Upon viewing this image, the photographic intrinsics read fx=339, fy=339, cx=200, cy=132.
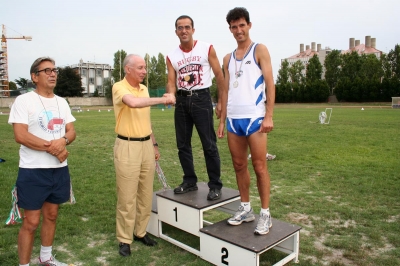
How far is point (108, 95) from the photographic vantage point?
238ft

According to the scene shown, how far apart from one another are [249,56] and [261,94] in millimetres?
401

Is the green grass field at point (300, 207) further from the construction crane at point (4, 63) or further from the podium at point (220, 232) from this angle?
the construction crane at point (4, 63)

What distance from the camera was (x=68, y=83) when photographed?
76.4 meters

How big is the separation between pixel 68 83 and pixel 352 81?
193 feet

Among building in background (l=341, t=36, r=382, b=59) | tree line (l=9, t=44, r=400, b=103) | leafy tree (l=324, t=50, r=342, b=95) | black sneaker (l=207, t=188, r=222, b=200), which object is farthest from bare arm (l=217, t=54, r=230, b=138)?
building in background (l=341, t=36, r=382, b=59)

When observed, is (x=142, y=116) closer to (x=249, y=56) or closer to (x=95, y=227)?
(x=249, y=56)

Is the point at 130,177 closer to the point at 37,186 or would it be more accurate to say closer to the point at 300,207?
the point at 37,186

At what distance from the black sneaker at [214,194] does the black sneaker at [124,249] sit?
1.08 m

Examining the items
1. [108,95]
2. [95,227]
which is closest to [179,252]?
[95,227]

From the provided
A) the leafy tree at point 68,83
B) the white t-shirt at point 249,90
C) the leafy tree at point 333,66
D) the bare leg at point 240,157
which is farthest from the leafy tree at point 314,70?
the white t-shirt at point 249,90

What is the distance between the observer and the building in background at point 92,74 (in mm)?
100381

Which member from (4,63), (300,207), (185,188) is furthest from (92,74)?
(185,188)

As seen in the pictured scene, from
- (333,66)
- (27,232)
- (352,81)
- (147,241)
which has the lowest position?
(147,241)

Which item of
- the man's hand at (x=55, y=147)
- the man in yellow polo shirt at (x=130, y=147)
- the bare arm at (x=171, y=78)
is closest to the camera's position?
A: the man's hand at (x=55, y=147)
